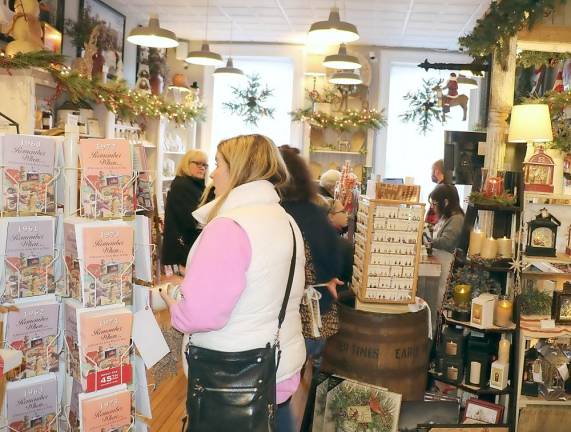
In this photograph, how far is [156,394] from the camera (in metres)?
3.96

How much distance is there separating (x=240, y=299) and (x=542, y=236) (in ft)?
6.96

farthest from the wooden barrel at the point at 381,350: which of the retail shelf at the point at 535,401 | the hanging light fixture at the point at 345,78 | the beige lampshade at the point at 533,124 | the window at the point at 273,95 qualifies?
the window at the point at 273,95

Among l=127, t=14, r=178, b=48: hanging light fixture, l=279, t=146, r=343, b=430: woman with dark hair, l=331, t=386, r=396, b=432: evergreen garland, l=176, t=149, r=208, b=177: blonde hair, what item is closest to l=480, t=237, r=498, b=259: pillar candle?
l=279, t=146, r=343, b=430: woman with dark hair

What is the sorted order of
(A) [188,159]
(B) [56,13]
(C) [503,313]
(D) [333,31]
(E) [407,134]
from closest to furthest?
(C) [503,313], (D) [333,31], (A) [188,159], (B) [56,13], (E) [407,134]

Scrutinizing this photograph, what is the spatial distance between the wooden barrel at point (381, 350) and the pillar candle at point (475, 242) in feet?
1.54

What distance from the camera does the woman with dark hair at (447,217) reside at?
4.88 m

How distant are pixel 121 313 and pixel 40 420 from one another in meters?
0.52

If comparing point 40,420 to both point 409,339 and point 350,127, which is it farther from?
point 350,127

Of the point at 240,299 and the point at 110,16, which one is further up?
the point at 110,16

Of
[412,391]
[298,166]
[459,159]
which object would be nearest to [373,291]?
[412,391]

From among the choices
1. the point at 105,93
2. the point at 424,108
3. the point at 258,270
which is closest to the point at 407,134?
the point at 424,108

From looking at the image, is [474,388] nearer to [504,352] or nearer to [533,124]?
[504,352]

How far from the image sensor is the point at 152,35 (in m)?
4.88

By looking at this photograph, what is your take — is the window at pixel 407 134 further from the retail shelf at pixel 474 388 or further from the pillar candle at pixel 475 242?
the retail shelf at pixel 474 388
